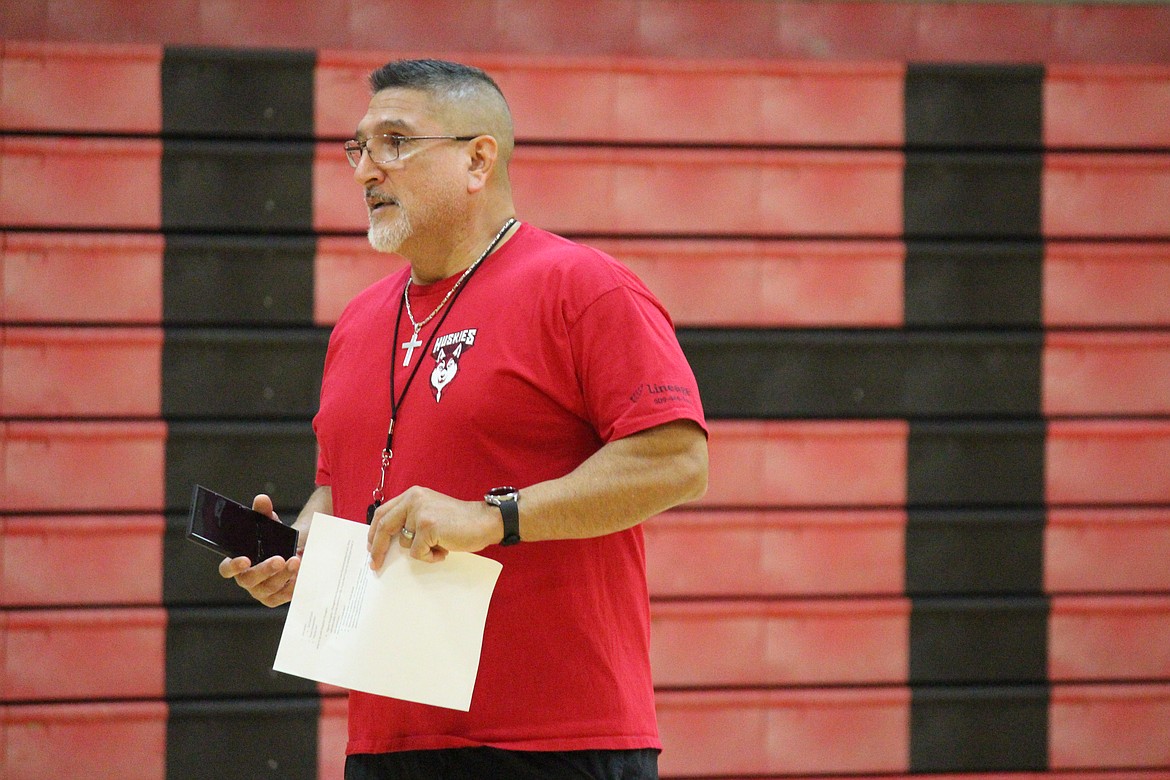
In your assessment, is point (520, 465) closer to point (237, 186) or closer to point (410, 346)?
point (410, 346)

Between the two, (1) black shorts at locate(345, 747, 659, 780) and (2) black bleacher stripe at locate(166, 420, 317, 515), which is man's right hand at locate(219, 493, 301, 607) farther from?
(2) black bleacher stripe at locate(166, 420, 317, 515)

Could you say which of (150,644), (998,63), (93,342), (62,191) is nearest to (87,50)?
(62,191)

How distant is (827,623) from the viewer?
384cm

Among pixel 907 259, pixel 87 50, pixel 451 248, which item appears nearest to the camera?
pixel 451 248

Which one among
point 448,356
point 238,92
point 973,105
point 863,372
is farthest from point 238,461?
point 973,105

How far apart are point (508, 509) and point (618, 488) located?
5.5 inches

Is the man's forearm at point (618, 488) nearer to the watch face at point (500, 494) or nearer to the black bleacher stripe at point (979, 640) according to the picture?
the watch face at point (500, 494)

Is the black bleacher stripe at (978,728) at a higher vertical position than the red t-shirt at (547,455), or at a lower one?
lower

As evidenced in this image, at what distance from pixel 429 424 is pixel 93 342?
2461 millimetres

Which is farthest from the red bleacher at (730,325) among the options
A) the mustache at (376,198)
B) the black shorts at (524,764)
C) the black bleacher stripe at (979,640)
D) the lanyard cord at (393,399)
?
the black shorts at (524,764)

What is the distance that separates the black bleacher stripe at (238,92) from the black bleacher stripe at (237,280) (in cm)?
35

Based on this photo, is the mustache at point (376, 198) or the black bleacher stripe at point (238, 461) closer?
the mustache at point (376, 198)

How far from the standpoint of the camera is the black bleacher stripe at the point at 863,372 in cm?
386

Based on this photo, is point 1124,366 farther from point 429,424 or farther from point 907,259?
point 429,424
